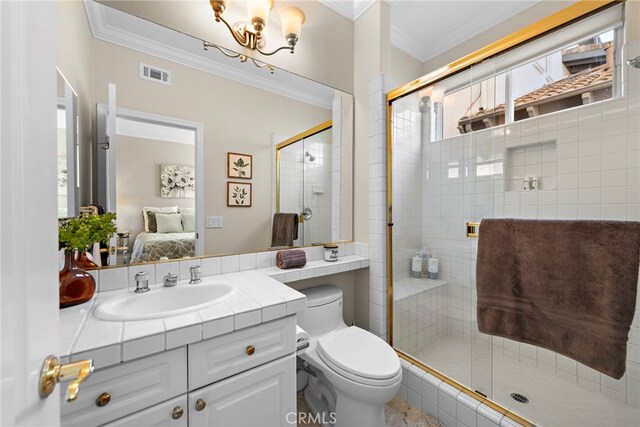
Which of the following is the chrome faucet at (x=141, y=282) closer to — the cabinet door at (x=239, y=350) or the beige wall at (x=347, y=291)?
the cabinet door at (x=239, y=350)

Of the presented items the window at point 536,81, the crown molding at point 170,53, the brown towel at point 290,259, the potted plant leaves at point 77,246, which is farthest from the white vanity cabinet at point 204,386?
the window at point 536,81

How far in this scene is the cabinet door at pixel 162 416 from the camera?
0.74 metres

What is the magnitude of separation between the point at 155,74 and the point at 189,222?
73 centimetres

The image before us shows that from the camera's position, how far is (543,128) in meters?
1.50

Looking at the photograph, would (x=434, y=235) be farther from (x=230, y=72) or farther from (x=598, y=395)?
(x=230, y=72)

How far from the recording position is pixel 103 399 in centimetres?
70

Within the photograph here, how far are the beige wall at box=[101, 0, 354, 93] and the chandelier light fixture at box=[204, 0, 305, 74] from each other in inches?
1.3

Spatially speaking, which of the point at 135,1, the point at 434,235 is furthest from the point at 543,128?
the point at 135,1

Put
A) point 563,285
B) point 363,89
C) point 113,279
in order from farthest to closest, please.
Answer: point 363,89
point 113,279
point 563,285

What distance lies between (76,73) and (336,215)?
1.56 metres

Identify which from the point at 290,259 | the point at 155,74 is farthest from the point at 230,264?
the point at 155,74

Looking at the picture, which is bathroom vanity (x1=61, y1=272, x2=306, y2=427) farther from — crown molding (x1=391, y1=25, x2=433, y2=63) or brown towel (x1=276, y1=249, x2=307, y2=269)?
crown molding (x1=391, y1=25, x2=433, y2=63)

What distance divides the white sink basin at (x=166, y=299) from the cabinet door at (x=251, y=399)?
28 cm

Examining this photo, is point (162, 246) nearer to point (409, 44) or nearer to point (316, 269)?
point (316, 269)
